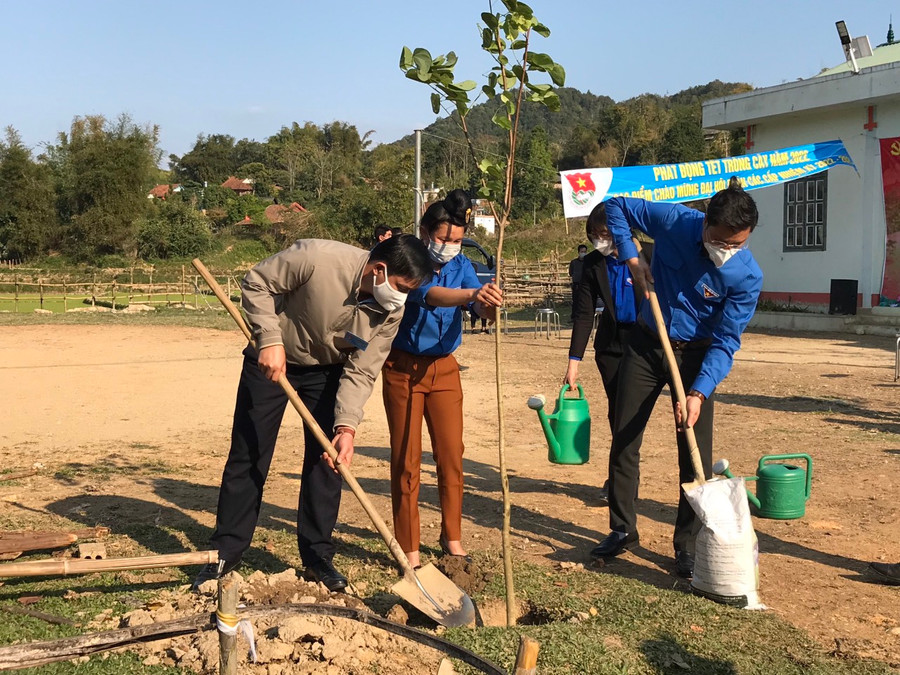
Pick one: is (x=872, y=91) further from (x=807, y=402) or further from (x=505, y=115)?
(x=505, y=115)

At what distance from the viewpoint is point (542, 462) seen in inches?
285

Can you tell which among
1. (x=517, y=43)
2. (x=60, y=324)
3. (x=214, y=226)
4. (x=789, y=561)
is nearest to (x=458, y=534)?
(x=789, y=561)

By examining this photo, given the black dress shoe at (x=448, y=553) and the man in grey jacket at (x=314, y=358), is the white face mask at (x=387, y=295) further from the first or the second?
the black dress shoe at (x=448, y=553)

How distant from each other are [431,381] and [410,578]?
990 millimetres

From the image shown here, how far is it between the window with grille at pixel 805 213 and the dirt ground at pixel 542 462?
6254mm

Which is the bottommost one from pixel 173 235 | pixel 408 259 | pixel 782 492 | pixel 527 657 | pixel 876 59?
pixel 782 492

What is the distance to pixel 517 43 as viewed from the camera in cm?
354

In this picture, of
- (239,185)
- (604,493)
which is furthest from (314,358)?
(239,185)

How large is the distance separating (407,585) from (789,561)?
6.92 feet

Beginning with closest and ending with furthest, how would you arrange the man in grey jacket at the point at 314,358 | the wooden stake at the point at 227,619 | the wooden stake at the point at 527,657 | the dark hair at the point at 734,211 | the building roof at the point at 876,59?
the wooden stake at the point at 527,657, the wooden stake at the point at 227,619, the man in grey jacket at the point at 314,358, the dark hair at the point at 734,211, the building roof at the point at 876,59

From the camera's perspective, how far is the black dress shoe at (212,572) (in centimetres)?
411

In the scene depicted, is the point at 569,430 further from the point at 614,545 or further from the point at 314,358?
Result: the point at 314,358

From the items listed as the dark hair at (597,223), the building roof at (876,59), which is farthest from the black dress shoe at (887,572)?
the building roof at (876,59)

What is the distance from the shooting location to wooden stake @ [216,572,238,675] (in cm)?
286
